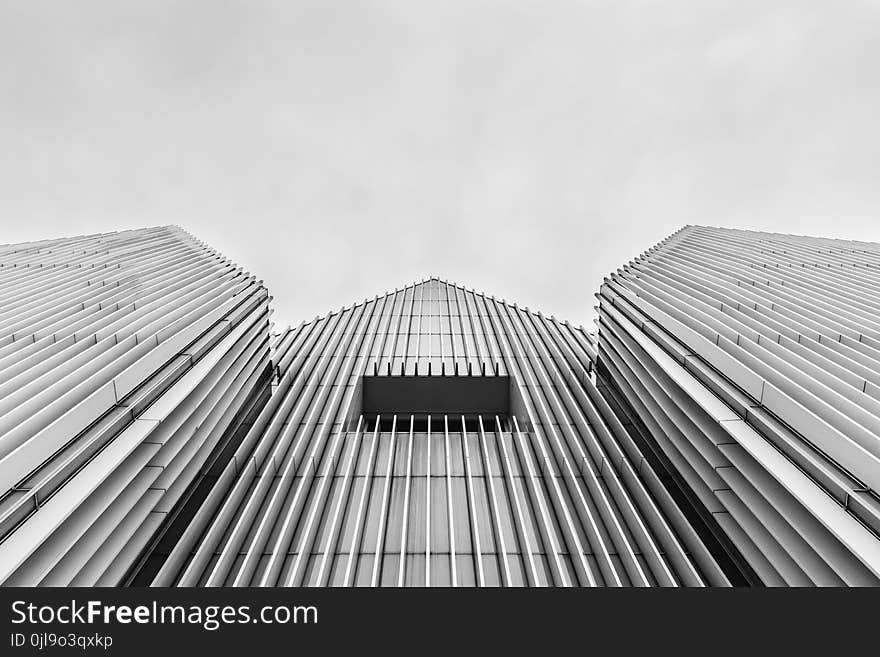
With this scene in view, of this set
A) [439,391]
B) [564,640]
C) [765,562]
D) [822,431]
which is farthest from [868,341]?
[439,391]

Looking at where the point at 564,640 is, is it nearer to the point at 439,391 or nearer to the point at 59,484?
the point at 59,484

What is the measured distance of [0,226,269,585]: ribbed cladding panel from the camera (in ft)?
17.7

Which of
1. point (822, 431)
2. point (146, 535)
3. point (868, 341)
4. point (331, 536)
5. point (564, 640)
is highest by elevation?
point (868, 341)

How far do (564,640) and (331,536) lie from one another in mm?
5188

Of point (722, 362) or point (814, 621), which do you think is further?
point (722, 362)

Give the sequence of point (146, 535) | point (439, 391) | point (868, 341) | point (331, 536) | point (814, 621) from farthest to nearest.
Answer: point (439, 391)
point (868, 341)
point (331, 536)
point (146, 535)
point (814, 621)

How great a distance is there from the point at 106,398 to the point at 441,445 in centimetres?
728

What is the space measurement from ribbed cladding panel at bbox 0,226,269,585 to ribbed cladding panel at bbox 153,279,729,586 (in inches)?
38.9

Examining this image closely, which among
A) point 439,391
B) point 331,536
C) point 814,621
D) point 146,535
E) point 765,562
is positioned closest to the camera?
point 814,621

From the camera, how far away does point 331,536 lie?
7773 millimetres

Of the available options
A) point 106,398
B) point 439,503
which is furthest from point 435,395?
point 106,398

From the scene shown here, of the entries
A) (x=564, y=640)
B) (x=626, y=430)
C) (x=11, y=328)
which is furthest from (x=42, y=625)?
(x=626, y=430)

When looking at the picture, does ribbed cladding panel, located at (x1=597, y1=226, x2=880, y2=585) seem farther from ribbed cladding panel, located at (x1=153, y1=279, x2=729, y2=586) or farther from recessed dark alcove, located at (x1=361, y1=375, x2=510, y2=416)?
recessed dark alcove, located at (x1=361, y1=375, x2=510, y2=416)

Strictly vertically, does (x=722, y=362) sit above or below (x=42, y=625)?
above
